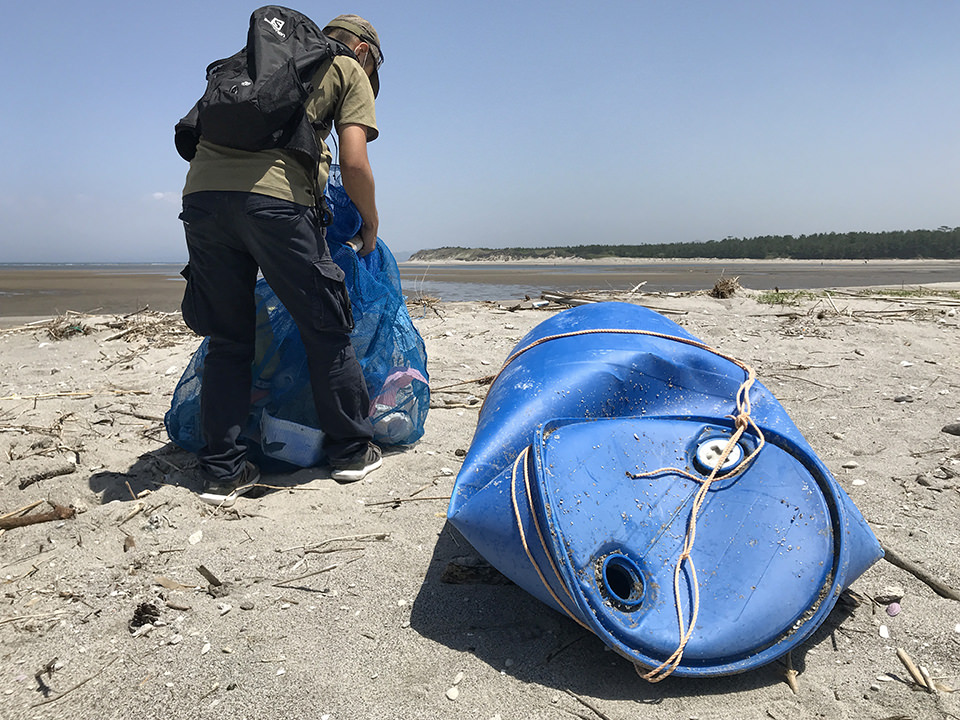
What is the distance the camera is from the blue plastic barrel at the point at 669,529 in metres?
1.56

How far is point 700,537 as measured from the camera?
172 cm

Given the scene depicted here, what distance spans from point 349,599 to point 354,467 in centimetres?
91

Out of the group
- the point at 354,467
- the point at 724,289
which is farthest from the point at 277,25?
the point at 724,289

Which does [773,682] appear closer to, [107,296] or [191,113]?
[191,113]

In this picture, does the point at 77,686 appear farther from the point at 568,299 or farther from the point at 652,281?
the point at 652,281

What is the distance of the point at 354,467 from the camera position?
9.32 feet

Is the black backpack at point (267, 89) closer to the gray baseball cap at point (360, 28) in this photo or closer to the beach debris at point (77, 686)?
the gray baseball cap at point (360, 28)

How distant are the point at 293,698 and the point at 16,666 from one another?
778 millimetres

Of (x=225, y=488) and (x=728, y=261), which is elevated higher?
(x=728, y=261)

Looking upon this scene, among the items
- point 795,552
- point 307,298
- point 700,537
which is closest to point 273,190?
point 307,298

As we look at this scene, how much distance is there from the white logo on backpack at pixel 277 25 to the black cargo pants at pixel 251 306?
620 mm

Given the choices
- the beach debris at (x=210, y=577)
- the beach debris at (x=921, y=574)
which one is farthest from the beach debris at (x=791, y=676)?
the beach debris at (x=210, y=577)

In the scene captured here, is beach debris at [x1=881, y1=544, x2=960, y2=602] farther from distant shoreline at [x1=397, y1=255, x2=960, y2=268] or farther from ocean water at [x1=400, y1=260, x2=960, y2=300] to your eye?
distant shoreline at [x1=397, y1=255, x2=960, y2=268]

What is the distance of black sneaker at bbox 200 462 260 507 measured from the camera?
8.57 ft
